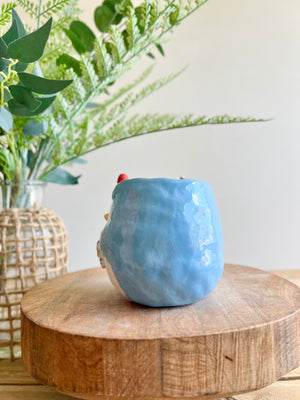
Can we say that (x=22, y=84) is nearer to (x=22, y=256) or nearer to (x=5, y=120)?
(x=5, y=120)

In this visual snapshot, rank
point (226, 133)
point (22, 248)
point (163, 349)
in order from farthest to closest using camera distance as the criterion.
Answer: point (226, 133) → point (22, 248) → point (163, 349)

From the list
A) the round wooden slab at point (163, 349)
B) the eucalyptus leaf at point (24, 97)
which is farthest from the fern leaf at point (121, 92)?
the round wooden slab at point (163, 349)

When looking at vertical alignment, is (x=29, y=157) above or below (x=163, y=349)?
above

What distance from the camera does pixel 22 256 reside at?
0.52 metres

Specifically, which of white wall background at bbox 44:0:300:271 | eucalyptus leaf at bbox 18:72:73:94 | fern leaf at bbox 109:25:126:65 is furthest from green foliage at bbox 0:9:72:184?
white wall background at bbox 44:0:300:271

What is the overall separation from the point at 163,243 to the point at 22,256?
24 centimetres

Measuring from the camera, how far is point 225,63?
0.97m

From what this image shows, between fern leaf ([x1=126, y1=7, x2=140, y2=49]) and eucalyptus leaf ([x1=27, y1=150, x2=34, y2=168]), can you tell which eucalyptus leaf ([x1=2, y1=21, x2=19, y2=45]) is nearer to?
fern leaf ([x1=126, y1=7, x2=140, y2=49])

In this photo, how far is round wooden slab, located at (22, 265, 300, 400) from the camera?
30cm

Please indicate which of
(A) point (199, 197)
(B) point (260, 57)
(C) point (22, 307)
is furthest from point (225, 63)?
(C) point (22, 307)

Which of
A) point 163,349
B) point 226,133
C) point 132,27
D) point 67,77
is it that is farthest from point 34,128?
point 226,133

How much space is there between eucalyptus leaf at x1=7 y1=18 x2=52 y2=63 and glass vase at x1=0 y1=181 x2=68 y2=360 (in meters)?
0.24

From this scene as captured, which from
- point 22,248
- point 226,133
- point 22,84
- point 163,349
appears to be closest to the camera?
point 163,349

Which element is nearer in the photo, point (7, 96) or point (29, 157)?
point (7, 96)
